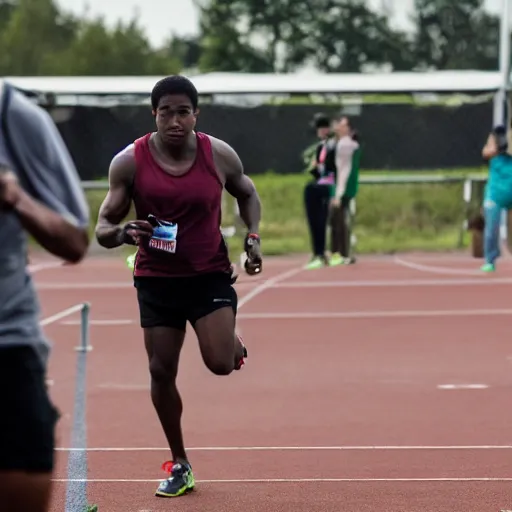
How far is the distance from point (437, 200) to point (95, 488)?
17180mm

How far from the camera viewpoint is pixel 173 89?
241 inches

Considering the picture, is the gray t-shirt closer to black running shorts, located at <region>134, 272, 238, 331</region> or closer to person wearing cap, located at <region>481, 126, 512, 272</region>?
black running shorts, located at <region>134, 272, 238, 331</region>

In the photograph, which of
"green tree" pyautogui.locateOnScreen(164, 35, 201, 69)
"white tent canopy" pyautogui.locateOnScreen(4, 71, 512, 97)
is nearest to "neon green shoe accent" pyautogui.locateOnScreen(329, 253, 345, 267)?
"white tent canopy" pyautogui.locateOnScreen(4, 71, 512, 97)

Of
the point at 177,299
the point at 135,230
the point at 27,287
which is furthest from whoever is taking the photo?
the point at 177,299

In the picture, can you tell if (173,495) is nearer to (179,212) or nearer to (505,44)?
(179,212)

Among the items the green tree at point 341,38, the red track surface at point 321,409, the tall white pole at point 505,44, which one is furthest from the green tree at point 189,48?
the red track surface at point 321,409

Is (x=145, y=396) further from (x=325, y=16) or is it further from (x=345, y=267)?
(x=325, y=16)

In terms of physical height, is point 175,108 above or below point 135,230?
above

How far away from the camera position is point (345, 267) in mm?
19234

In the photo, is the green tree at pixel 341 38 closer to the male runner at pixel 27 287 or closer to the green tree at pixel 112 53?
the green tree at pixel 112 53

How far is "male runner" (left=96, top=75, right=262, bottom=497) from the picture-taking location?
6.12m

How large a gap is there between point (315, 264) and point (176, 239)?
13.0m

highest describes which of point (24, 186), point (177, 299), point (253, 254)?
point (24, 186)

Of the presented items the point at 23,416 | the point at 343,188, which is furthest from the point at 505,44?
the point at 23,416
